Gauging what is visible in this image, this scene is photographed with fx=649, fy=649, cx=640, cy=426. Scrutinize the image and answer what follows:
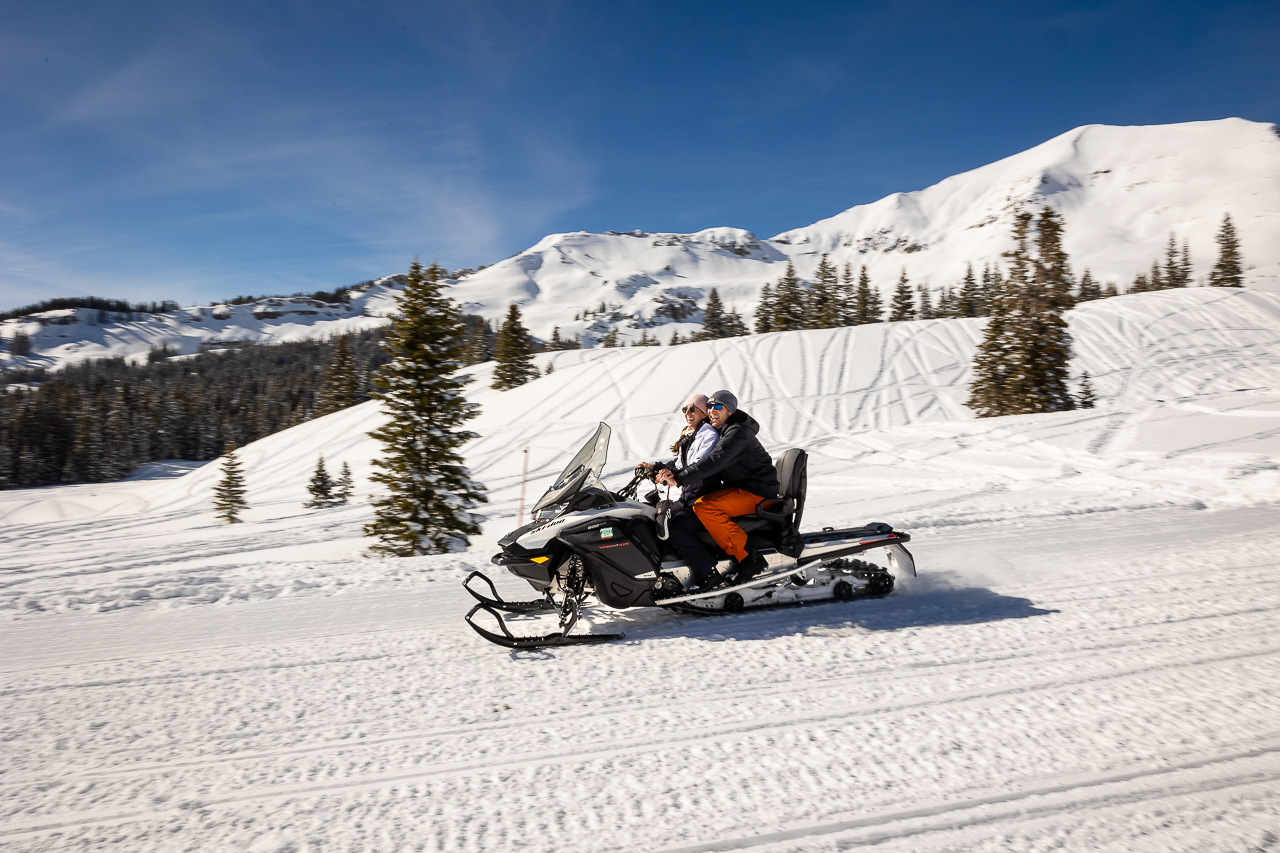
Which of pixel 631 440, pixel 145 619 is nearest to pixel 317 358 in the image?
pixel 631 440

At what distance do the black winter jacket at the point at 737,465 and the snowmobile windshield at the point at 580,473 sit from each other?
65cm

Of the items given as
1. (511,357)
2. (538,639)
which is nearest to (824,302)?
(511,357)

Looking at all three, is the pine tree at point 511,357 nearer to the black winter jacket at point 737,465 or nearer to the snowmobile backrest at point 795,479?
the snowmobile backrest at point 795,479

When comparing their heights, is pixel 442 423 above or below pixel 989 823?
above

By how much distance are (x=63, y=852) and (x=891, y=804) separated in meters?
3.34

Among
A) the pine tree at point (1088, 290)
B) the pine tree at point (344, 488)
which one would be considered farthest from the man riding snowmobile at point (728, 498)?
the pine tree at point (1088, 290)

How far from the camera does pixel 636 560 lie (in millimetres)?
4797

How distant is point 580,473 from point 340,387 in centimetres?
5528

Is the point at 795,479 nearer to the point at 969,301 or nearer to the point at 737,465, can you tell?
the point at 737,465

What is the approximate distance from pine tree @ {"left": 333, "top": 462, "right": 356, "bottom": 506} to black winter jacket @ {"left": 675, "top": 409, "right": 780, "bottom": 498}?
25.2 meters

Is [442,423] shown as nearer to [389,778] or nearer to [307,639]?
[307,639]

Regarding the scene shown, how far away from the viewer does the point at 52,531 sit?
28.4 meters

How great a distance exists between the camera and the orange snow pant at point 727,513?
4949 mm

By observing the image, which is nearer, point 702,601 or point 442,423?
point 702,601
